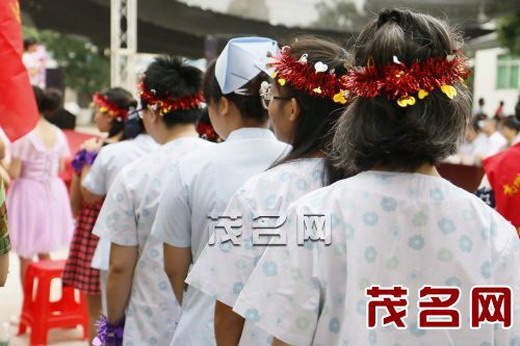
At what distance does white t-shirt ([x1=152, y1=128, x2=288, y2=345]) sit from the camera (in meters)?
2.03

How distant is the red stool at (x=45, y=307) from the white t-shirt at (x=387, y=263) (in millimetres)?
3079

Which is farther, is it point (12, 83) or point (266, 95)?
point (12, 83)

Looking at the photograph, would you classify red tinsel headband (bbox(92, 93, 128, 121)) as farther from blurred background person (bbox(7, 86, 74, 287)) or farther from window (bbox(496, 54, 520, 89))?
window (bbox(496, 54, 520, 89))

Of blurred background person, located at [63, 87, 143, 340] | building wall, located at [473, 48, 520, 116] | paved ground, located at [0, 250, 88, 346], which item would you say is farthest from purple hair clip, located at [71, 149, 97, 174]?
building wall, located at [473, 48, 520, 116]

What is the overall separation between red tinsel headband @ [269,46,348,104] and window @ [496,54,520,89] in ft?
70.8

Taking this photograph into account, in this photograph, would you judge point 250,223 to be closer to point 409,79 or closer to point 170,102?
point 409,79

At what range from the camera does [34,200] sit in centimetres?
468

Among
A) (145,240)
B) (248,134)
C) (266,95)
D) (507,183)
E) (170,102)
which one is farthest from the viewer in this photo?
(507,183)

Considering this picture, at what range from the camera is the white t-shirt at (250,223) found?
1.72 m

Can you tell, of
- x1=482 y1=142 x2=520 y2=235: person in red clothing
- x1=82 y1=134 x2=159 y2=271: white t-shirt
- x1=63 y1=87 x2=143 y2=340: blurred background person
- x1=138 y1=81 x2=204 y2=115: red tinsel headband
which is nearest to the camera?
x1=138 y1=81 x2=204 y2=115: red tinsel headband

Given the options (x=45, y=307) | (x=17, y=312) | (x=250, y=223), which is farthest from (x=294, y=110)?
(x=17, y=312)

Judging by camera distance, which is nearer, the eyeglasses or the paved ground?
the eyeglasses

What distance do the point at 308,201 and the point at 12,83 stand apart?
1.40m
